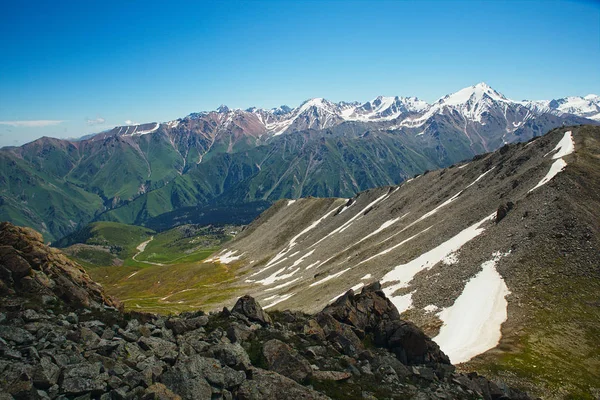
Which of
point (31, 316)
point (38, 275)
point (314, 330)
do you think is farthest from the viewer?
point (38, 275)

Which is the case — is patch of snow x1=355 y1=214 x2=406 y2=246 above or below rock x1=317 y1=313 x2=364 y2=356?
below

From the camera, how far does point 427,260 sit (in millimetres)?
69688

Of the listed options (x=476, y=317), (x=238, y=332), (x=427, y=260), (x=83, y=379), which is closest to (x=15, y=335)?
(x=83, y=379)

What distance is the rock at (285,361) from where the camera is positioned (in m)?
20.7

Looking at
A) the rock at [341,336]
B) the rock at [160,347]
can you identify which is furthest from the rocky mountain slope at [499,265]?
the rock at [160,347]

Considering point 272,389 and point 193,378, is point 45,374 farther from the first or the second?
point 272,389

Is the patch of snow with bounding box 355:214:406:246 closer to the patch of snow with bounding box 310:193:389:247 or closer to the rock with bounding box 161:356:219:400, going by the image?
the patch of snow with bounding box 310:193:389:247

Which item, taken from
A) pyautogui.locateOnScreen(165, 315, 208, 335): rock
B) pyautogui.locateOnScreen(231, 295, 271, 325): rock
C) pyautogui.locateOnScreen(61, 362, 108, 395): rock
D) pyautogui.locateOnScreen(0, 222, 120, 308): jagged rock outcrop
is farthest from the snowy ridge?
pyautogui.locateOnScreen(0, 222, 120, 308): jagged rock outcrop

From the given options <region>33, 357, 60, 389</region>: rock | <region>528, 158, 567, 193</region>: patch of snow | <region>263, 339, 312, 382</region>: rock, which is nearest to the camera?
<region>33, 357, 60, 389</region>: rock

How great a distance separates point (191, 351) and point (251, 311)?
8.29m

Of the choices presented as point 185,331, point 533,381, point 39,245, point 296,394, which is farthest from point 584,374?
point 39,245

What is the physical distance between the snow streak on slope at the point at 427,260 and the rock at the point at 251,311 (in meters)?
37.8

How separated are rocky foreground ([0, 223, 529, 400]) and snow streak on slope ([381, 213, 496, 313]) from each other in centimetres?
3364

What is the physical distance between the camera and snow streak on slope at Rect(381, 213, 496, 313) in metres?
65.9
